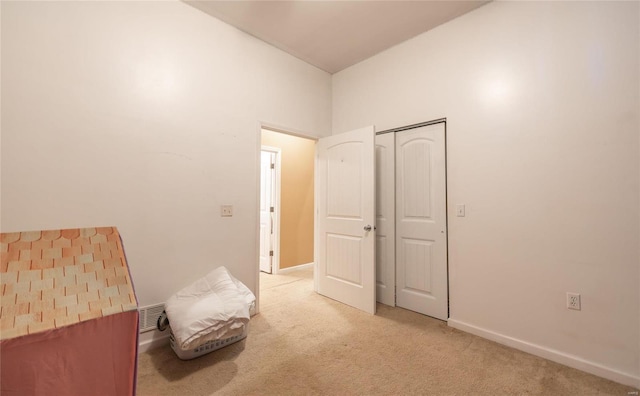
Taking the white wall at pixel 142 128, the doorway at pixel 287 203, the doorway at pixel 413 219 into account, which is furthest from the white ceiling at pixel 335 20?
the doorway at pixel 287 203

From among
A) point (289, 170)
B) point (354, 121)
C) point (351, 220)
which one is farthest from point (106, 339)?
point (289, 170)

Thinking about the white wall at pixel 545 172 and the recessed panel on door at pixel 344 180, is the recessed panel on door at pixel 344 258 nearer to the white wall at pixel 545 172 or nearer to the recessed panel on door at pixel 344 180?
the recessed panel on door at pixel 344 180

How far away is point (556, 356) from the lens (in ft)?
6.33

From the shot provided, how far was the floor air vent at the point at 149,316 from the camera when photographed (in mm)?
2049

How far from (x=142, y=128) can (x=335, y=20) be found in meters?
1.91

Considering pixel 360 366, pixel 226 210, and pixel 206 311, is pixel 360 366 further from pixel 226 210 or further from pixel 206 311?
pixel 226 210

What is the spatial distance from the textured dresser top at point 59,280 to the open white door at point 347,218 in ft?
7.71

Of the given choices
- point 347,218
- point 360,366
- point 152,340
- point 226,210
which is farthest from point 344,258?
point 152,340

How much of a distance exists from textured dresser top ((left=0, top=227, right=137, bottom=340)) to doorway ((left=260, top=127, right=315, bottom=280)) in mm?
3609

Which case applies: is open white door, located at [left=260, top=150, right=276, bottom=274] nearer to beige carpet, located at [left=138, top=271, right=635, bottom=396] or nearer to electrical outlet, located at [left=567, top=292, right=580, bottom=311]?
beige carpet, located at [left=138, top=271, right=635, bottom=396]

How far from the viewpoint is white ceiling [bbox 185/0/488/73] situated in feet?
7.63

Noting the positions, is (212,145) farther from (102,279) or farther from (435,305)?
(435,305)

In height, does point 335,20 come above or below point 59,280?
above

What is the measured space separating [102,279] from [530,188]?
2.54 meters
